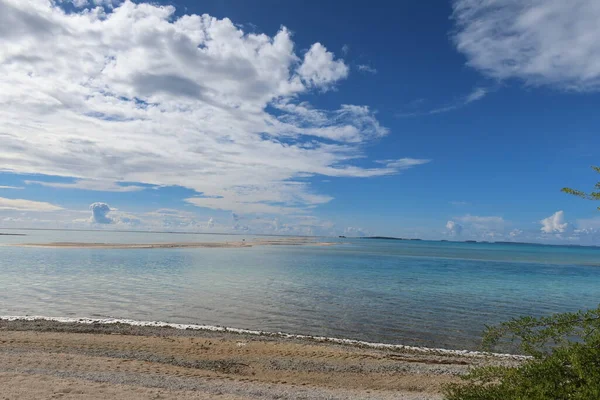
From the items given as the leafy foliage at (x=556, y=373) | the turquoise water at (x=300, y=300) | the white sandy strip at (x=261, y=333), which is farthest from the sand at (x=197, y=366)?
the leafy foliage at (x=556, y=373)

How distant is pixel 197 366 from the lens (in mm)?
15812

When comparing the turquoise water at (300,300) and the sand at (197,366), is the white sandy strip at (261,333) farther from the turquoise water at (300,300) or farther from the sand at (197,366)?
the turquoise water at (300,300)

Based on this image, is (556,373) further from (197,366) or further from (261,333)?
(261,333)

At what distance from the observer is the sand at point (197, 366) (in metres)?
12.4

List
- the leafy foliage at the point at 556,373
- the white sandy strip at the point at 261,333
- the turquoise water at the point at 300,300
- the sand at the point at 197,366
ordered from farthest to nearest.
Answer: the turquoise water at the point at 300,300, the white sandy strip at the point at 261,333, the sand at the point at 197,366, the leafy foliage at the point at 556,373

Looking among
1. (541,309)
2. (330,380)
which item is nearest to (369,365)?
(330,380)

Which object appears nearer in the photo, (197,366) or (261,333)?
(197,366)

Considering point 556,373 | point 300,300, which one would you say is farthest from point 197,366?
point 300,300

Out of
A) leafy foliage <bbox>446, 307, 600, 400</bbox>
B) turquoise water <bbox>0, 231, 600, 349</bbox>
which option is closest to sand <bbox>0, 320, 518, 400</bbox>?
turquoise water <bbox>0, 231, 600, 349</bbox>

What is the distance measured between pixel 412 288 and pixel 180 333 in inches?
997

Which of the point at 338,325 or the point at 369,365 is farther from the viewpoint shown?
the point at 338,325

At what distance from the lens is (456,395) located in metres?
7.62

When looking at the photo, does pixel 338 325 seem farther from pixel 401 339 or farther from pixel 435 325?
pixel 435 325

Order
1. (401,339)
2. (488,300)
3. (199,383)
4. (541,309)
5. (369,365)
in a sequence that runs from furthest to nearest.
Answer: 1. (488,300)
2. (541,309)
3. (401,339)
4. (369,365)
5. (199,383)
